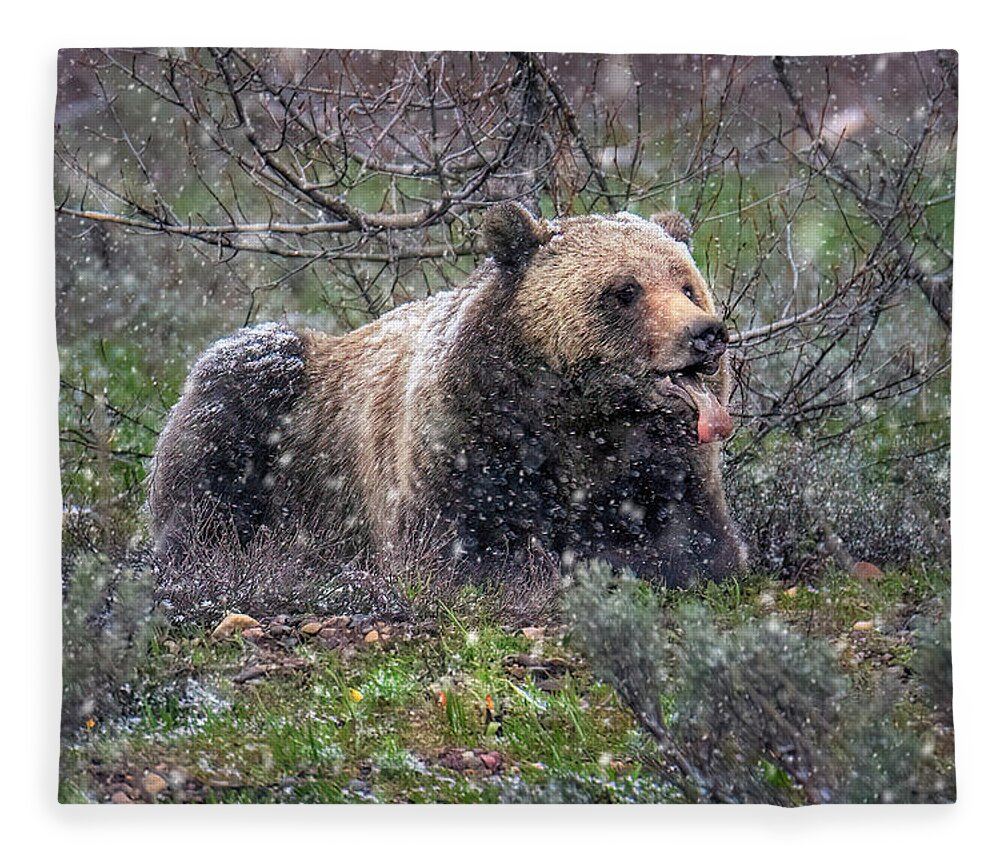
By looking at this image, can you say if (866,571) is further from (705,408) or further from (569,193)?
(569,193)

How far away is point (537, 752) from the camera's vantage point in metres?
4.30

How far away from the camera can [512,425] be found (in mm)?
4371

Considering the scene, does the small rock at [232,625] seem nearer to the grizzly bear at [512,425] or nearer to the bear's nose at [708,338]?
the grizzly bear at [512,425]

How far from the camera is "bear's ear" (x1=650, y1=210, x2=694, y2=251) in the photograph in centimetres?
445

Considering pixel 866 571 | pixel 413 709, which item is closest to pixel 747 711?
pixel 866 571

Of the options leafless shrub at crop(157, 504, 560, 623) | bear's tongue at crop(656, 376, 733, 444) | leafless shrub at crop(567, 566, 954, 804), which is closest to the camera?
leafless shrub at crop(567, 566, 954, 804)

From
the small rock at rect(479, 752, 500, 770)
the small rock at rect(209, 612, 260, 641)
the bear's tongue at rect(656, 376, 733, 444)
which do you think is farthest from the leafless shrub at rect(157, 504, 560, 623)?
the bear's tongue at rect(656, 376, 733, 444)

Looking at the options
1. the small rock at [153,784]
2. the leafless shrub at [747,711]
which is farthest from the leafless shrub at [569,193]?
the small rock at [153,784]

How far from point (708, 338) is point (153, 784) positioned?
2.43 meters

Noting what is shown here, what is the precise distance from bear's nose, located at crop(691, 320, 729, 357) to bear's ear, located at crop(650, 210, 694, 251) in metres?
0.41

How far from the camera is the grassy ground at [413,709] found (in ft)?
14.1

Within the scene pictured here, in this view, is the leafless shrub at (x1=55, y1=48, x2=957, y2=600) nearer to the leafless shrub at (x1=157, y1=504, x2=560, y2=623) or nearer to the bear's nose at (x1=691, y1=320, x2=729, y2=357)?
the leafless shrub at (x1=157, y1=504, x2=560, y2=623)

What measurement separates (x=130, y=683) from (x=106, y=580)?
14.6 inches
